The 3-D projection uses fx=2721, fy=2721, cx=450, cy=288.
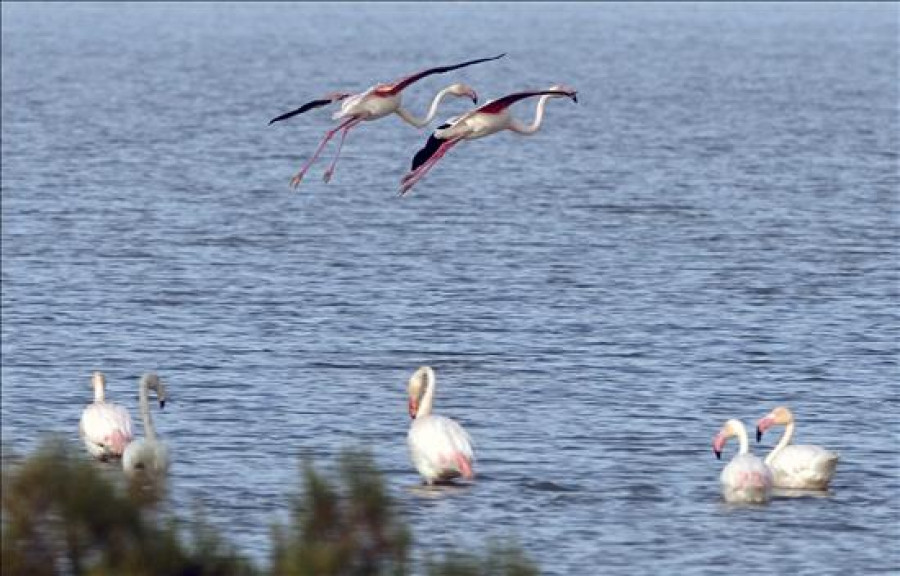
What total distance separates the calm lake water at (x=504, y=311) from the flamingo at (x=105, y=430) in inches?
17.1

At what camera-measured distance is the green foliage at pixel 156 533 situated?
33.9 ft

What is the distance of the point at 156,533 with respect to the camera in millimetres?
10539

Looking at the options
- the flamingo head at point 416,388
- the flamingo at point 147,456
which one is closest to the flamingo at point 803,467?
the flamingo head at point 416,388

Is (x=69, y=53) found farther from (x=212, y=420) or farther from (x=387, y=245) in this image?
(x=212, y=420)

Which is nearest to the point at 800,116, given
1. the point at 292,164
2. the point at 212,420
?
the point at 292,164

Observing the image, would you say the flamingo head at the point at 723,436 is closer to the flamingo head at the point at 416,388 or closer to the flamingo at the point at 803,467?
the flamingo at the point at 803,467

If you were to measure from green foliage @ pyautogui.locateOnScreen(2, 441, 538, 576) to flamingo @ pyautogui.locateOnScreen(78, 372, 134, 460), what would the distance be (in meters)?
8.03

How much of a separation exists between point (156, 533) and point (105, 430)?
8.37 meters

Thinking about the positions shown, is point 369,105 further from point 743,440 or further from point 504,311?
point 504,311

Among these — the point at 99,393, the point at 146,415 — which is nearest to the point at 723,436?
the point at 146,415

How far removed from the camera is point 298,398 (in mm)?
22125

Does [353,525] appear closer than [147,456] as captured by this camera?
Yes

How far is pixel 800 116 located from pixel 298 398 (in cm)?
4655

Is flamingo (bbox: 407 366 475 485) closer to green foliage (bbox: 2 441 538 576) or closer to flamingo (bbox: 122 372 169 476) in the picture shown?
flamingo (bbox: 122 372 169 476)
